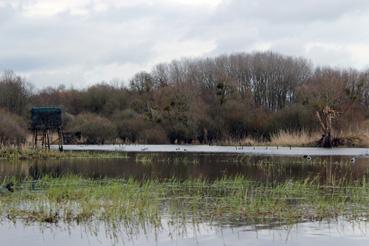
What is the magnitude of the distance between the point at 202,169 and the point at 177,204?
12.0 metres

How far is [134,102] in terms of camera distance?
71438 millimetres

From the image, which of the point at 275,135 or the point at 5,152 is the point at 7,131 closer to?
the point at 5,152

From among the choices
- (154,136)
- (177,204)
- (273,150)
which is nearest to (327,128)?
(273,150)

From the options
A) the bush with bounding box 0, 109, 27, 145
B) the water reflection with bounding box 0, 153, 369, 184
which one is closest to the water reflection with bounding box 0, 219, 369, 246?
the water reflection with bounding box 0, 153, 369, 184

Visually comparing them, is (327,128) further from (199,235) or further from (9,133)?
(199,235)

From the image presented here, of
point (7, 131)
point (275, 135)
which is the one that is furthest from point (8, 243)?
point (275, 135)

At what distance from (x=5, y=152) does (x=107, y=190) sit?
20266mm

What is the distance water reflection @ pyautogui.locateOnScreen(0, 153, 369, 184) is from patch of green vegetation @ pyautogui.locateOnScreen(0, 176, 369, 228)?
157 inches

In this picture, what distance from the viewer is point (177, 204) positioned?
15.6m

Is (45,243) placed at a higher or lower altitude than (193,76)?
lower

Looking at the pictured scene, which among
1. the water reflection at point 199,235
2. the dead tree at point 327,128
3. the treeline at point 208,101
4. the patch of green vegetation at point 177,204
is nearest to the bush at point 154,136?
the treeline at point 208,101

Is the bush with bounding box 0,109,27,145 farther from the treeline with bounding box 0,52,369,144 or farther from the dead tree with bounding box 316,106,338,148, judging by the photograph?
the dead tree with bounding box 316,106,338,148

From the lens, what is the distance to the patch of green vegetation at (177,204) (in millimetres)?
13883

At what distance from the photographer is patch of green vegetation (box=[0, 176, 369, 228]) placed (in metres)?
13.9
